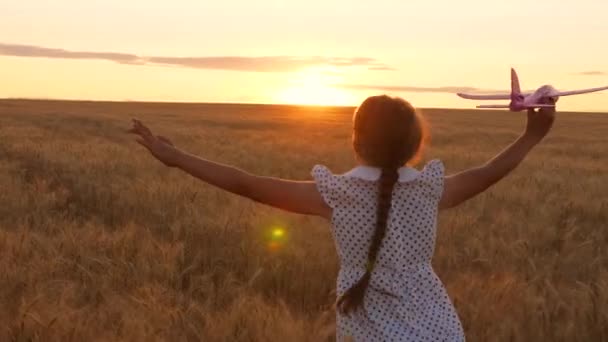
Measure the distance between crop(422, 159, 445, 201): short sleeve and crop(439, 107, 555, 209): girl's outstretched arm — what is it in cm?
6

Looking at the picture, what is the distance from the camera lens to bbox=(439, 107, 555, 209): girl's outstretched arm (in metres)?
2.54

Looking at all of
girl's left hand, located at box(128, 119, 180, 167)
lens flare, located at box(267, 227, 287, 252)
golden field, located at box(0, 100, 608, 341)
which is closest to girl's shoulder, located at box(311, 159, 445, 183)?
girl's left hand, located at box(128, 119, 180, 167)

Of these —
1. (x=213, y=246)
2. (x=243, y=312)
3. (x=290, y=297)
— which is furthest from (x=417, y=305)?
(x=213, y=246)

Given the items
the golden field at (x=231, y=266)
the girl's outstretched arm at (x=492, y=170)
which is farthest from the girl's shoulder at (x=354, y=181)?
the golden field at (x=231, y=266)

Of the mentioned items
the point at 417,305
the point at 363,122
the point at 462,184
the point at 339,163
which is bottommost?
the point at 339,163

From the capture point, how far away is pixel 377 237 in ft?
7.69

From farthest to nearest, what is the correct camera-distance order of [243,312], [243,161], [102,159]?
[243,161], [102,159], [243,312]

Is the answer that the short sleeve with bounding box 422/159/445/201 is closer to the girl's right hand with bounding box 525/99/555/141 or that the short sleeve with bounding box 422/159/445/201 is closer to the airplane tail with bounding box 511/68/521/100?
the airplane tail with bounding box 511/68/521/100

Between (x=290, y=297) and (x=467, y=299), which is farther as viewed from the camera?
(x=290, y=297)

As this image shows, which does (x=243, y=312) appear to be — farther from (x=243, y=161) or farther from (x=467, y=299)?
(x=243, y=161)

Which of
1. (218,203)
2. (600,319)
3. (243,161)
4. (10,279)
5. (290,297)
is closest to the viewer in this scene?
(600,319)

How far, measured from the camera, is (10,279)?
3895 millimetres

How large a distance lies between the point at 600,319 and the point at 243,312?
157 cm

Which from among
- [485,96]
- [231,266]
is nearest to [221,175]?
[485,96]
